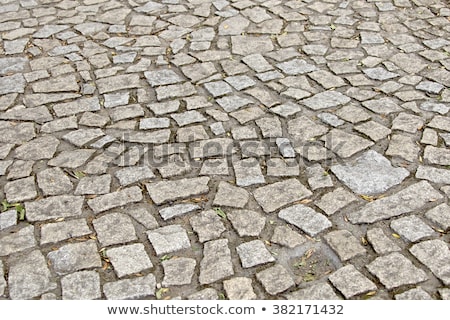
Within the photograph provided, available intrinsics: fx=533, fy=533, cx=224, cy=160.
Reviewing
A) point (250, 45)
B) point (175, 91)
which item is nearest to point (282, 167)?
point (175, 91)

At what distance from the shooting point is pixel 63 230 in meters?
3.53

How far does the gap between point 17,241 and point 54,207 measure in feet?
1.18

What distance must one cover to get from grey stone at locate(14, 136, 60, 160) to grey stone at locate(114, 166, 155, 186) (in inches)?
25.6

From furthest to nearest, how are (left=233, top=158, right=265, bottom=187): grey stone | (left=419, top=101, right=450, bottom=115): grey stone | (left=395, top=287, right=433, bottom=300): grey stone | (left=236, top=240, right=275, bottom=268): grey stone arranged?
(left=419, top=101, right=450, bottom=115): grey stone → (left=233, top=158, right=265, bottom=187): grey stone → (left=236, top=240, right=275, bottom=268): grey stone → (left=395, top=287, right=433, bottom=300): grey stone

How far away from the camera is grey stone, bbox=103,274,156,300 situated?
10.2 feet

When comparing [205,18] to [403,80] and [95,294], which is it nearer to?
[403,80]

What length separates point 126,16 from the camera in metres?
6.42

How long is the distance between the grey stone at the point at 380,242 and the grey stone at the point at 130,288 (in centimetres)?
140

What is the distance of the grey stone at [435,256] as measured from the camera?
3184 mm

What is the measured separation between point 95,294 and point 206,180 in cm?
121

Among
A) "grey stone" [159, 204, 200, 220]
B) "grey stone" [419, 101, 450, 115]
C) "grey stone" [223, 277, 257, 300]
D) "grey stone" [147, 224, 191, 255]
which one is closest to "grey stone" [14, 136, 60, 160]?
"grey stone" [159, 204, 200, 220]

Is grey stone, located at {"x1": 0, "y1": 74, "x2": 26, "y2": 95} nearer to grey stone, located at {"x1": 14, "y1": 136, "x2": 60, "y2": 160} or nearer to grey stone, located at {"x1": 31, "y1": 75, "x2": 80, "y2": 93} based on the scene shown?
grey stone, located at {"x1": 31, "y1": 75, "x2": 80, "y2": 93}
